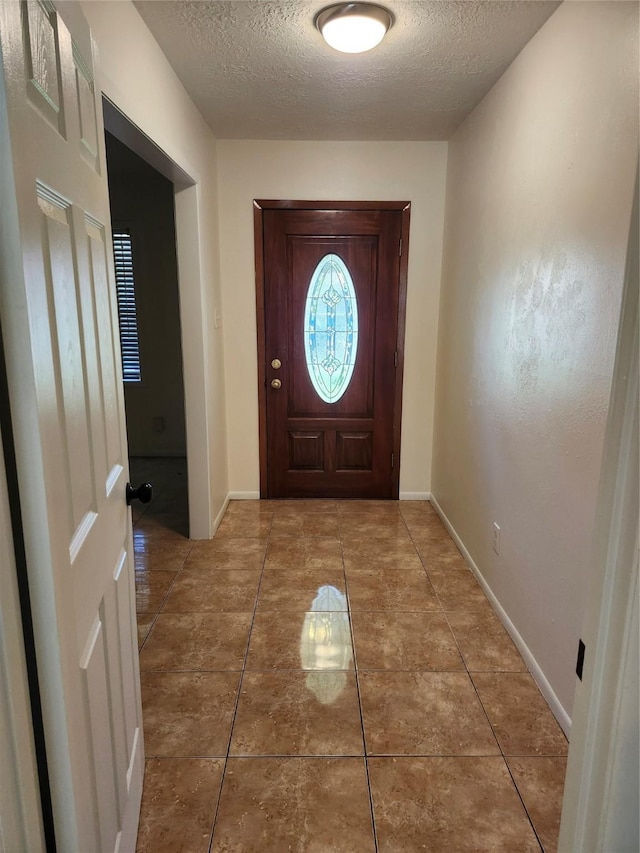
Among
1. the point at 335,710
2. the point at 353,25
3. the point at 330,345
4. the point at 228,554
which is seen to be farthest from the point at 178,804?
the point at 330,345

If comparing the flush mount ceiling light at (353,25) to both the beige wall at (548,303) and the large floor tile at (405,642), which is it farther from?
the large floor tile at (405,642)

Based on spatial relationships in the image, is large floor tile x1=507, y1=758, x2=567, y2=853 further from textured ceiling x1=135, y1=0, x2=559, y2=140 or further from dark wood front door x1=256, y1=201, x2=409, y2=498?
textured ceiling x1=135, y1=0, x2=559, y2=140

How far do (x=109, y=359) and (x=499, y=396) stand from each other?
6.00 ft

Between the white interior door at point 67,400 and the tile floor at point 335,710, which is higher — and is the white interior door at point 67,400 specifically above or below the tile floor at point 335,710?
above

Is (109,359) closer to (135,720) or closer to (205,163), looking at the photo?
(135,720)

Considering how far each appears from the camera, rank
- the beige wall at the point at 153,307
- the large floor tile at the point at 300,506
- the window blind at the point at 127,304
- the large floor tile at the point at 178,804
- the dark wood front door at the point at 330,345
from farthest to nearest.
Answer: the window blind at the point at 127,304 < the beige wall at the point at 153,307 < the large floor tile at the point at 300,506 < the dark wood front door at the point at 330,345 < the large floor tile at the point at 178,804

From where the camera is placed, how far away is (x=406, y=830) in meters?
1.44

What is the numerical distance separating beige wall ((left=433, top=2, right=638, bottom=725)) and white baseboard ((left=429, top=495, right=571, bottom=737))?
15 millimetres

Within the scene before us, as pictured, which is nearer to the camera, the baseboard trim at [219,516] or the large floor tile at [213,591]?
the large floor tile at [213,591]

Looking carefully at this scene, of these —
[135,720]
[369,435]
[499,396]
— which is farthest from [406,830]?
[369,435]

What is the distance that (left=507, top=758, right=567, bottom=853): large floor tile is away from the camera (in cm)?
145

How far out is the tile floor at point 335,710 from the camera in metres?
1.47

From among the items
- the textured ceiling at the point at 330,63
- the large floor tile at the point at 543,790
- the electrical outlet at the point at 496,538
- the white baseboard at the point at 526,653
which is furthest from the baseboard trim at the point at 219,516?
the textured ceiling at the point at 330,63

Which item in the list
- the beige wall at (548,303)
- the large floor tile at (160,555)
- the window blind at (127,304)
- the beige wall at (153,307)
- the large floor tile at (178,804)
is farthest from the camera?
the window blind at (127,304)
